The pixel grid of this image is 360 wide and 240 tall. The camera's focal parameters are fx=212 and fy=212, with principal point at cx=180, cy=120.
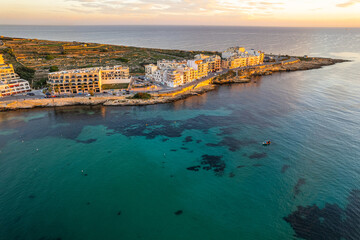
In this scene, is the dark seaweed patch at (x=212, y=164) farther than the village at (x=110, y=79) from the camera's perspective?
No

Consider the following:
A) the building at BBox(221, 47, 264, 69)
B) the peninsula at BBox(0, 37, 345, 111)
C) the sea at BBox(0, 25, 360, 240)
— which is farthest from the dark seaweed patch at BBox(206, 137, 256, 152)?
the building at BBox(221, 47, 264, 69)

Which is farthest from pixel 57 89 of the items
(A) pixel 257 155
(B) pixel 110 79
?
(A) pixel 257 155

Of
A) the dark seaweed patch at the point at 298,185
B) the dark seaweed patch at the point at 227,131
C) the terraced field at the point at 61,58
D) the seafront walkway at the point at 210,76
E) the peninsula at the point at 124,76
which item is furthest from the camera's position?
the terraced field at the point at 61,58

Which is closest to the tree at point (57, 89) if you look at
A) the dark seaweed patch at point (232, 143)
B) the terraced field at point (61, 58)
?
the terraced field at point (61, 58)

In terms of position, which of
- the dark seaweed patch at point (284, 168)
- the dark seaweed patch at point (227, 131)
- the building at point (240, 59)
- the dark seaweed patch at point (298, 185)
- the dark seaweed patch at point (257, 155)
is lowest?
the dark seaweed patch at point (298, 185)

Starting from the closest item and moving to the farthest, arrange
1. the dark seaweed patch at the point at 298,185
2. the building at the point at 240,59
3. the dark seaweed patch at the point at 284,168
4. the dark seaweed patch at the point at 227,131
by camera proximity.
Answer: the dark seaweed patch at the point at 298,185
the dark seaweed patch at the point at 284,168
the dark seaweed patch at the point at 227,131
the building at the point at 240,59

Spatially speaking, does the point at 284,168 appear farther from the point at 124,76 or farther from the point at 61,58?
the point at 61,58

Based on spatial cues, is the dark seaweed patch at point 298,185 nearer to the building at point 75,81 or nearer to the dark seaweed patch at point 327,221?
the dark seaweed patch at point 327,221

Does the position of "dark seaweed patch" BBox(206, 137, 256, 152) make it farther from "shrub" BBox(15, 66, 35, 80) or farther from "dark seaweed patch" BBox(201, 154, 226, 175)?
"shrub" BBox(15, 66, 35, 80)
